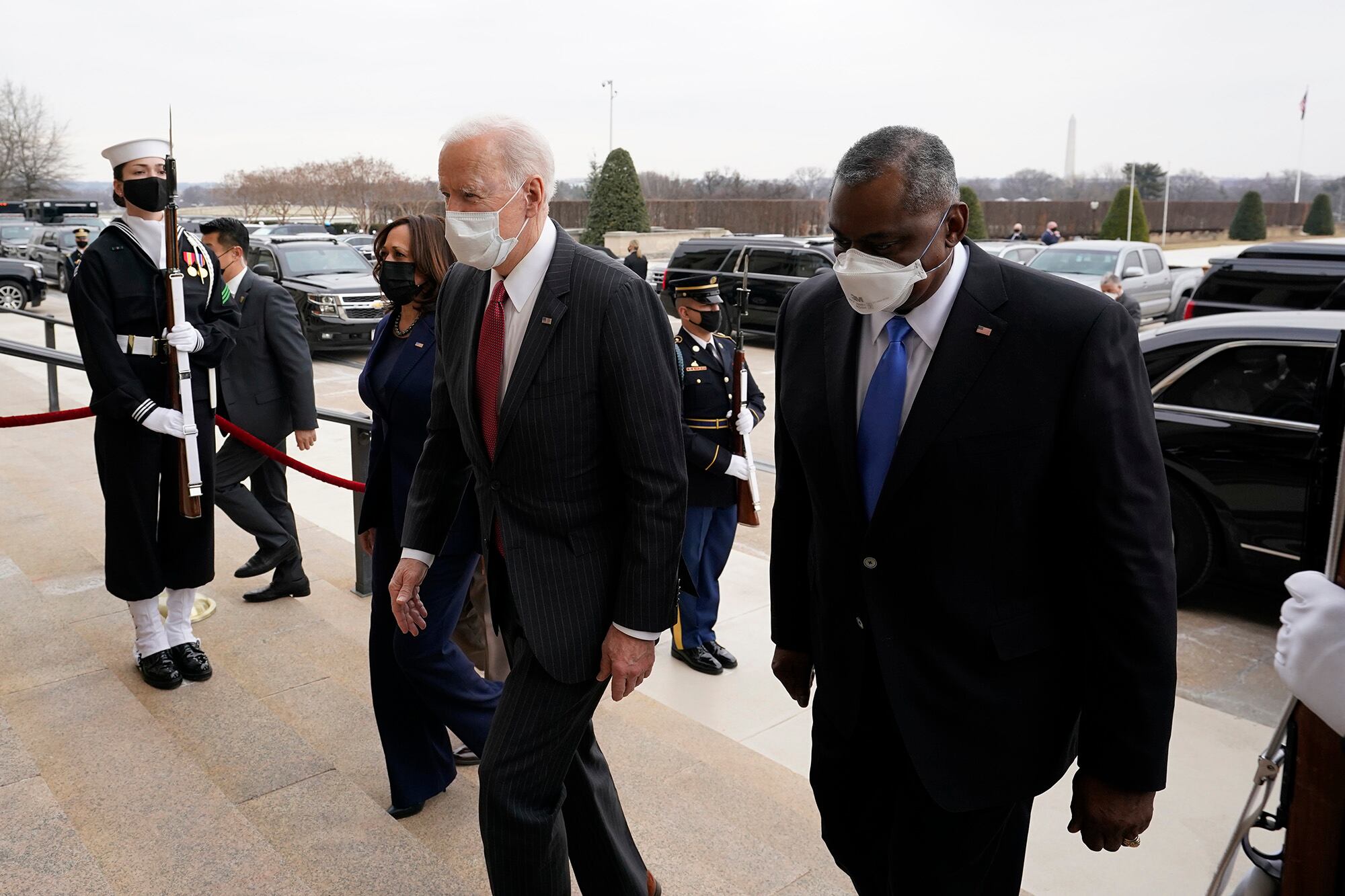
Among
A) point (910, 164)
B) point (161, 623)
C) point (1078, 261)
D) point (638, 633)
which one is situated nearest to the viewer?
point (910, 164)

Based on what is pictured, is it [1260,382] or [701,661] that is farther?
[1260,382]

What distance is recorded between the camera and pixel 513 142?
8.15ft

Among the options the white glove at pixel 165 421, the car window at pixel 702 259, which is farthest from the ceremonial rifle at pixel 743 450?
the car window at pixel 702 259

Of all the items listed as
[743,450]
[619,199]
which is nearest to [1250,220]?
[619,199]

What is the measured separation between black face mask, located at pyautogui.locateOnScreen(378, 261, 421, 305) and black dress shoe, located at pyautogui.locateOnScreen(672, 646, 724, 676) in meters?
2.45

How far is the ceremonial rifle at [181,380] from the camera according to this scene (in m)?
4.12

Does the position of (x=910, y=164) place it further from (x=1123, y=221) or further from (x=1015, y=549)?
(x=1123, y=221)

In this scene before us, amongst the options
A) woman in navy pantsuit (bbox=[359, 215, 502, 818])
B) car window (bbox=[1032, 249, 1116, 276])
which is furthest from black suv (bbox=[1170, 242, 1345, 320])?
woman in navy pantsuit (bbox=[359, 215, 502, 818])

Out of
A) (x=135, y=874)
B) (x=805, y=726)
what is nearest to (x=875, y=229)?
(x=135, y=874)

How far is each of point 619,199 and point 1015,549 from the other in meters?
37.1

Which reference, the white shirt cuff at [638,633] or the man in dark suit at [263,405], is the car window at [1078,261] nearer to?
the man in dark suit at [263,405]

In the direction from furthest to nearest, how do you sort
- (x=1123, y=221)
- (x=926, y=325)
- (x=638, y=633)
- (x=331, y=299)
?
(x=1123, y=221)
(x=331, y=299)
(x=638, y=633)
(x=926, y=325)

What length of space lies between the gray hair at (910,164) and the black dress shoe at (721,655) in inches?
136

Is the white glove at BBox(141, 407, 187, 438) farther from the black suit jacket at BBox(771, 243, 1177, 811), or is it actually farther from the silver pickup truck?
the silver pickup truck
